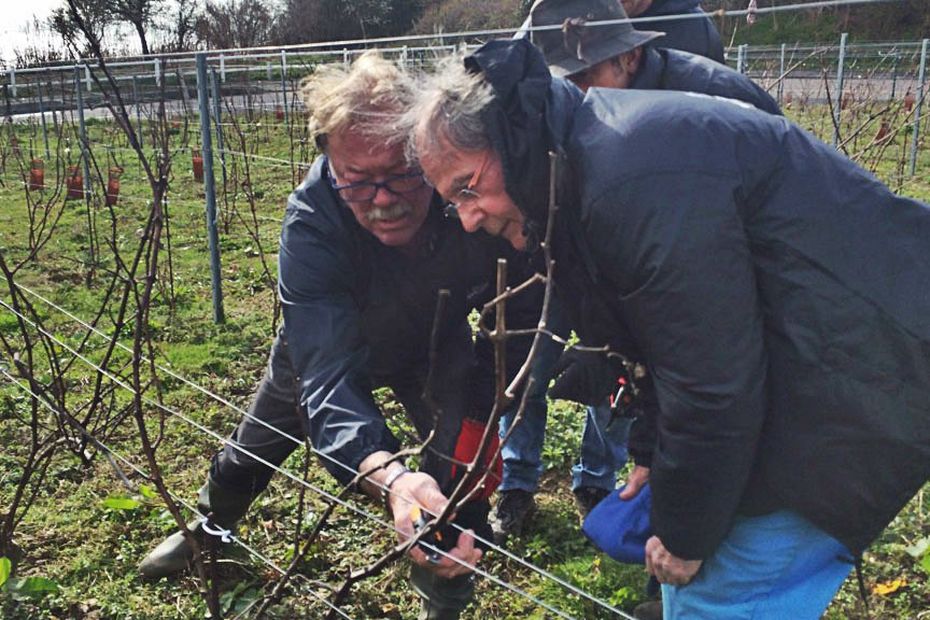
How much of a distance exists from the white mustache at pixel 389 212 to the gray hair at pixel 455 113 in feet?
1.47

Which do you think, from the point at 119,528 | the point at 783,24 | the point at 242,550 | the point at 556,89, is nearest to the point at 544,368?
the point at 242,550

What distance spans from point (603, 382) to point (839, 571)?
62 centimetres

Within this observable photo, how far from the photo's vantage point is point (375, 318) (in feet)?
7.40

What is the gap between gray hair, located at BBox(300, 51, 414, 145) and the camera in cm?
184

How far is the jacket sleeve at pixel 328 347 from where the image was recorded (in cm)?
181

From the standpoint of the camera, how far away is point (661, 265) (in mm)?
1262

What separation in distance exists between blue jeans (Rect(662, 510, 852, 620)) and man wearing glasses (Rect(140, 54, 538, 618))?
0.44m

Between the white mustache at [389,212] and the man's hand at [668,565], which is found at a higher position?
the white mustache at [389,212]

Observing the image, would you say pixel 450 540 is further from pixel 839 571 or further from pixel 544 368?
pixel 839 571

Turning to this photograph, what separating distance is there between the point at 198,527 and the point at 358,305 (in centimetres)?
107

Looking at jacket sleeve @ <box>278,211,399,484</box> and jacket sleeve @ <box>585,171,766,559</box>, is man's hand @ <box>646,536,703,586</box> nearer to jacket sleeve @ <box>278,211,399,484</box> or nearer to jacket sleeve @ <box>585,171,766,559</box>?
jacket sleeve @ <box>585,171,766,559</box>

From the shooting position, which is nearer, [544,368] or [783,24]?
[544,368]

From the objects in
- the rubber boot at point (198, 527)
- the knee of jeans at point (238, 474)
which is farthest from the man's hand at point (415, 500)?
the rubber boot at point (198, 527)

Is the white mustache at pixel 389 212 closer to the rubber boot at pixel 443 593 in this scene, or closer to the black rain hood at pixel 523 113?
the black rain hood at pixel 523 113
